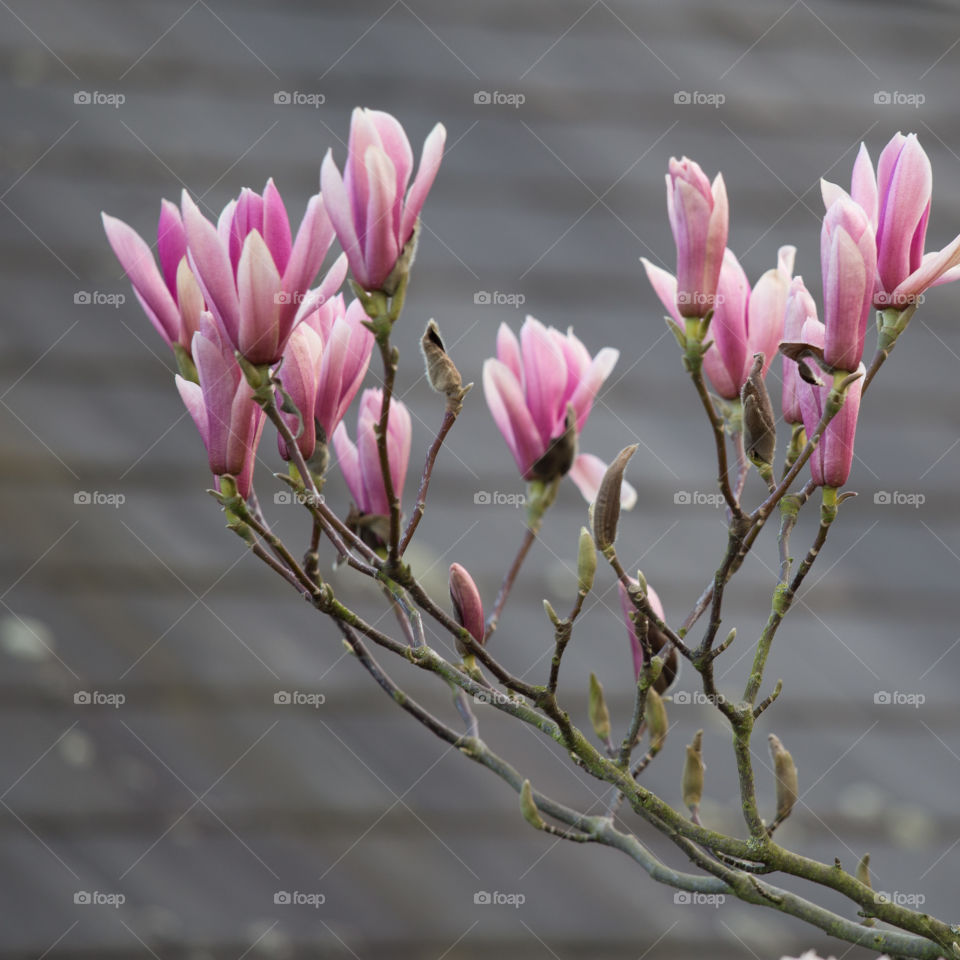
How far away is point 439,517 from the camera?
1238 millimetres

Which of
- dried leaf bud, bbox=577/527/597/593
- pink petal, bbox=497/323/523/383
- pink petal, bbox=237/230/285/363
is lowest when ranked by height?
dried leaf bud, bbox=577/527/597/593

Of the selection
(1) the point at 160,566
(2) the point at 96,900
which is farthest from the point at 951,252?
(2) the point at 96,900

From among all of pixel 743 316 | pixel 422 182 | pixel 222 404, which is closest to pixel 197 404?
pixel 222 404

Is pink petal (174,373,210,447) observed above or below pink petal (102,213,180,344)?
below

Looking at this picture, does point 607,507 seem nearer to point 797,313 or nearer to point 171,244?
point 797,313

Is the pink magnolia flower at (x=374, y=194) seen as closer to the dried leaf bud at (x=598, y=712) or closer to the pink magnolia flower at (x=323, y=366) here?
the pink magnolia flower at (x=323, y=366)

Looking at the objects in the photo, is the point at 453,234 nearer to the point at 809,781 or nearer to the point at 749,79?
the point at 749,79

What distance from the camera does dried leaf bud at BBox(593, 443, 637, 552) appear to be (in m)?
0.33

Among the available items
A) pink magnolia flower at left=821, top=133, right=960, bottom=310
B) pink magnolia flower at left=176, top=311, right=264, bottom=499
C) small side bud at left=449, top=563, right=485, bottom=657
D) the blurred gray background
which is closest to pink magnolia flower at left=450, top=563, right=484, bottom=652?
small side bud at left=449, top=563, right=485, bottom=657

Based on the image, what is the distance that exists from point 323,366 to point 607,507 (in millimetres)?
137

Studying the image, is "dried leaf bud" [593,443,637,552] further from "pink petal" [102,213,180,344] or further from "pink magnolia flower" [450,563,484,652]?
"pink petal" [102,213,180,344]

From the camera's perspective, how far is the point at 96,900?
1.14 m

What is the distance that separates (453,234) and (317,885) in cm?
93

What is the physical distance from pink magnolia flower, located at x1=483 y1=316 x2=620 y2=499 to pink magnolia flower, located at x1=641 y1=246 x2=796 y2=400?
0.23ft
